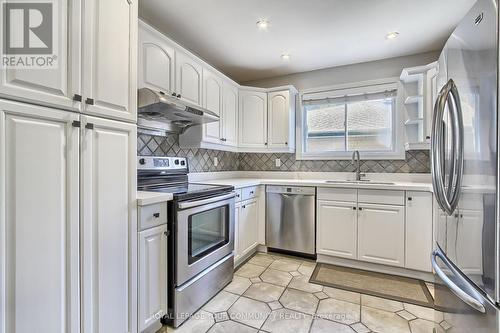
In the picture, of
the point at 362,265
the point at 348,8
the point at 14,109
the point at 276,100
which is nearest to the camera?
the point at 14,109

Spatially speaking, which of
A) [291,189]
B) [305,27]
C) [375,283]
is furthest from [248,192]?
[305,27]

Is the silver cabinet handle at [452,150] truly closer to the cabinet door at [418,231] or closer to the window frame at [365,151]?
the cabinet door at [418,231]

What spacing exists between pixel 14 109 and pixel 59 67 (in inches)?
10.6

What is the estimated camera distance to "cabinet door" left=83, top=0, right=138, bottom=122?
119cm

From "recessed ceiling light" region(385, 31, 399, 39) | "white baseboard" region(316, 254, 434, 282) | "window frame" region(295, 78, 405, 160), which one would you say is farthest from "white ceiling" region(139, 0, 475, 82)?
"white baseboard" region(316, 254, 434, 282)

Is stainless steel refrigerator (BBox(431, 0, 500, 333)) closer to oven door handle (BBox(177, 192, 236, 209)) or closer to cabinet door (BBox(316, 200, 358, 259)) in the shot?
cabinet door (BBox(316, 200, 358, 259))

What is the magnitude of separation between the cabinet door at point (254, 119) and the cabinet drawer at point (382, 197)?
140 centimetres

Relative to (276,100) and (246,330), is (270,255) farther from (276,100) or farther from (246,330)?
(276,100)

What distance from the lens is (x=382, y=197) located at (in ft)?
8.17

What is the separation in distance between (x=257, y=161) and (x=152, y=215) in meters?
2.36

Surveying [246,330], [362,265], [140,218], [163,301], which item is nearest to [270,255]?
[362,265]

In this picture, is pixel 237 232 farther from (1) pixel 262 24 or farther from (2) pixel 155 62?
(1) pixel 262 24

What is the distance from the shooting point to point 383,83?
304 cm

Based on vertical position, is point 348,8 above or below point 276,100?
above
